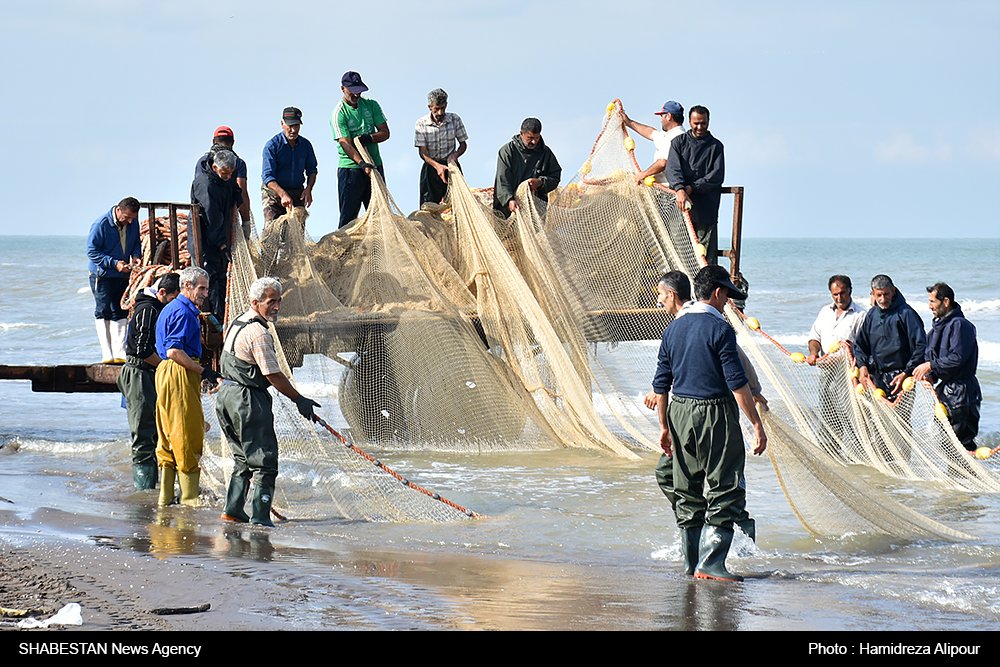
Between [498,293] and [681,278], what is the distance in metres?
3.35

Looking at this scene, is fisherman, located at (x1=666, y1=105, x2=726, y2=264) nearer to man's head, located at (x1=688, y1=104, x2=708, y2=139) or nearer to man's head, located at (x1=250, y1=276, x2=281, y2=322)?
man's head, located at (x1=688, y1=104, x2=708, y2=139)

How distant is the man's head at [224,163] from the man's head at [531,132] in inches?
102

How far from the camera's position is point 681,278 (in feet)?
16.7

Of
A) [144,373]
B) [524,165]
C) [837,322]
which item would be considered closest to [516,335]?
[524,165]

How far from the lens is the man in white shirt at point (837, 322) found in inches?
320

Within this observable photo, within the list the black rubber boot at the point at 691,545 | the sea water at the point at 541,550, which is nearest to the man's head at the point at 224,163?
the sea water at the point at 541,550

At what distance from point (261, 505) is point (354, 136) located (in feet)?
13.4

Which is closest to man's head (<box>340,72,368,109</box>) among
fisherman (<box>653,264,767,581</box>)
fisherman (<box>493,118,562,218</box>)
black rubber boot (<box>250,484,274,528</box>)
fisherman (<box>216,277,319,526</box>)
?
fisherman (<box>493,118,562,218</box>)

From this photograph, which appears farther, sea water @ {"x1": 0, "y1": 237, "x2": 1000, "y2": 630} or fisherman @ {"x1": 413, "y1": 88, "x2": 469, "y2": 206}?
fisherman @ {"x1": 413, "y1": 88, "x2": 469, "y2": 206}

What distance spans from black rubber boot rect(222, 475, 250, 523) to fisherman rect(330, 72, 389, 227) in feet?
11.6

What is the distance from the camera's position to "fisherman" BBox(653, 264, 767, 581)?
15.5ft

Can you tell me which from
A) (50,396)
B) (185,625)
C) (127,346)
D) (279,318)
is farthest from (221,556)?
(50,396)
